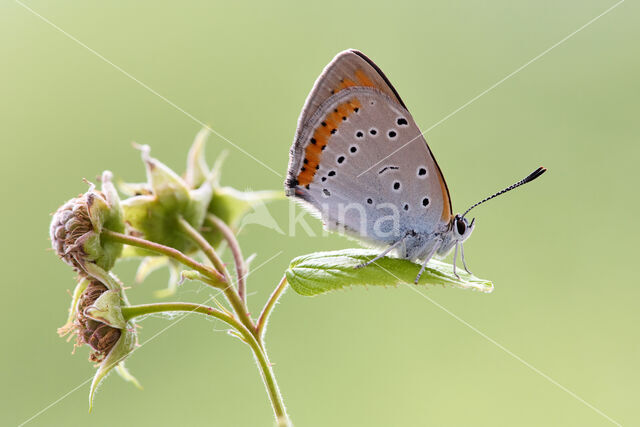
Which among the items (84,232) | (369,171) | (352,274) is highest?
(84,232)

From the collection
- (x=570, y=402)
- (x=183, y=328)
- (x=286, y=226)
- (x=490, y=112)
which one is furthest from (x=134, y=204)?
(x=490, y=112)

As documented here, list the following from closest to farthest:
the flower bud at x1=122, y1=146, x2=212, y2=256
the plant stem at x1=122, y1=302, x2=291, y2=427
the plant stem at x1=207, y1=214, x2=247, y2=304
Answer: the plant stem at x1=122, y1=302, x2=291, y2=427 < the plant stem at x1=207, y1=214, x2=247, y2=304 < the flower bud at x1=122, y1=146, x2=212, y2=256

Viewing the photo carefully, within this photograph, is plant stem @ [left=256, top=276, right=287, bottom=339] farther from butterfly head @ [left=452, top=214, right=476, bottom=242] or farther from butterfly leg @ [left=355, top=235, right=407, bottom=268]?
butterfly head @ [left=452, top=214, right=476, bottom=242]

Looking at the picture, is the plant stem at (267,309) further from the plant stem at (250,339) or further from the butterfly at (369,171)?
the butterfly at (369,171)

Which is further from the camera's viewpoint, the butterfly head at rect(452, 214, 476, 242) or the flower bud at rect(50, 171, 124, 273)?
the butterfly head at rect(452, 214, 476, 242)

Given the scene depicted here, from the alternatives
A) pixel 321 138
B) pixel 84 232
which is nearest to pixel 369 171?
pixel 321 138

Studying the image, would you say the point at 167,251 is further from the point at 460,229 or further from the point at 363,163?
the point at 460,229

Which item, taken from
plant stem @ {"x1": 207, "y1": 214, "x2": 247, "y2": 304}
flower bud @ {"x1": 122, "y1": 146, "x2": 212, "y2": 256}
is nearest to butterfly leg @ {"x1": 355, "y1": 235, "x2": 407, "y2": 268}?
plant stem @ {"x1": 207, "y1": 214, "x2": 247, "y2": 304}
